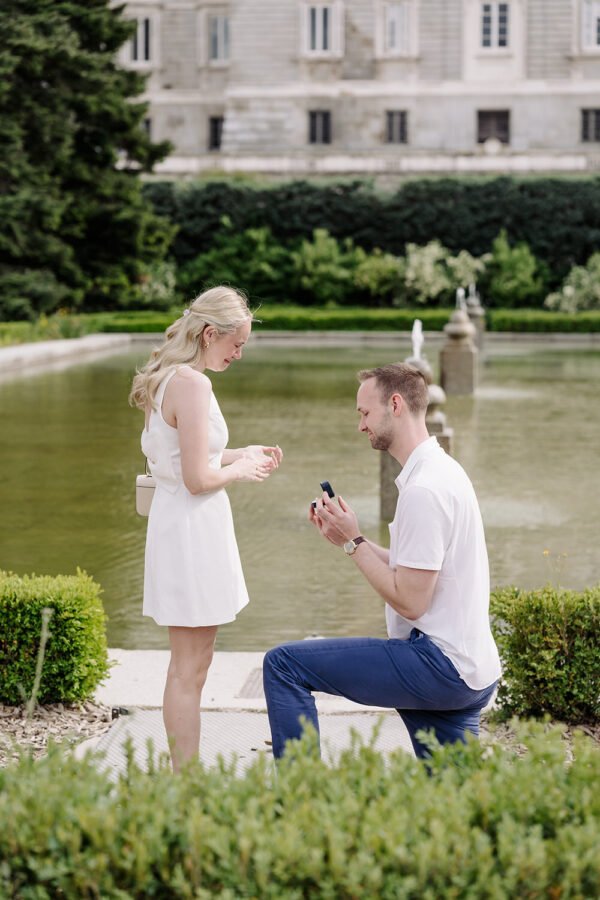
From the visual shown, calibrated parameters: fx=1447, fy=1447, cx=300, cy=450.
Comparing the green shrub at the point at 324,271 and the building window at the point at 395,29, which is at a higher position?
the building window at the point at 395,29

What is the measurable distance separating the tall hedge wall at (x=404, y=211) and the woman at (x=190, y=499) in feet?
134

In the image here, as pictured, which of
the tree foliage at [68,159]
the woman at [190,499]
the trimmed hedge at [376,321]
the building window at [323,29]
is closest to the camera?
the woman at [190,499]

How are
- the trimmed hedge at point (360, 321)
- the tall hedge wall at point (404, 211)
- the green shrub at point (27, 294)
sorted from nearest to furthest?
the green shrub at point (27, 294)
the trimmed hedge at point (360, 321)
the tall hedge wall at point (404, 211)

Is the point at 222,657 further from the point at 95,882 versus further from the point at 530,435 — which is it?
the point at 530,435

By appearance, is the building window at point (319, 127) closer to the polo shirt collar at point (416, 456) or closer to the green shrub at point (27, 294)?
the green shrub at point (27, 294)

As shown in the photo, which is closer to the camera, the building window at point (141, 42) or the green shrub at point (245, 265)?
the green shrub at point (245, 265)

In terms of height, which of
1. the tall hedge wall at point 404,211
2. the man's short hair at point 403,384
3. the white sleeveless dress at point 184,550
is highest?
the tall hedge wall at point 404,211

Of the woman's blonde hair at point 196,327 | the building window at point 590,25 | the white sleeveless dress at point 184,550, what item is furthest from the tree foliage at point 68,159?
the white sleeveless dress at point 184,550

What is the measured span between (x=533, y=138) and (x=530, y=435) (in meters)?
42.2

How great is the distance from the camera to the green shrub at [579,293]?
40031 millimetres

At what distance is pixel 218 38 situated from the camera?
60312 millimetres

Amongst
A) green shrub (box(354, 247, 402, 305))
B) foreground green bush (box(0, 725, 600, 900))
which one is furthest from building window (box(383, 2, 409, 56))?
foreground green bush (box(0, 725, 600, 900))

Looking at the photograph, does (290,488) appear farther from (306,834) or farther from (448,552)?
(306,834)

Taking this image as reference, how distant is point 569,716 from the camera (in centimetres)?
546
